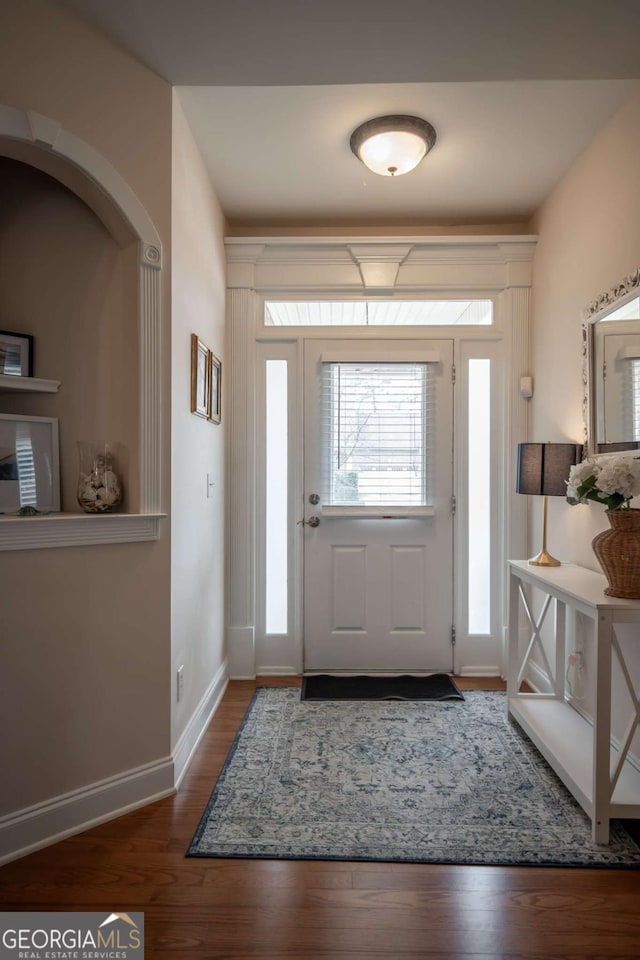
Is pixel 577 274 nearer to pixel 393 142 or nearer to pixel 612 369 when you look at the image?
pixel 612 369

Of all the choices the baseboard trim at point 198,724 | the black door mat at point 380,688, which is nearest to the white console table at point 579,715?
the black door mat at point 380,688

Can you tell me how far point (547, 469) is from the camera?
2.36 metres

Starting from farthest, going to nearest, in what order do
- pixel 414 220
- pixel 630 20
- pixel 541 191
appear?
pixel 414 220, pixel 541 191, pixel 630 20

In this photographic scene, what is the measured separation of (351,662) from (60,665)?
1823 mm

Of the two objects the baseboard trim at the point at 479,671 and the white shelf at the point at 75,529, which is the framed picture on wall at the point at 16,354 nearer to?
the white shelf at the point at 75,529

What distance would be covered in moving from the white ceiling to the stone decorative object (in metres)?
1.39

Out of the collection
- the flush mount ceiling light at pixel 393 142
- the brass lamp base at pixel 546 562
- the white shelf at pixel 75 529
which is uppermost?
the flush mount ceiling light at pixel 393 142

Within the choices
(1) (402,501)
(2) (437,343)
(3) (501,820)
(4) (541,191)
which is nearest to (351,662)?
(1) (402,501)

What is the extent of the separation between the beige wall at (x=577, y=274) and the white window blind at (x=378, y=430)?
647 millimetres

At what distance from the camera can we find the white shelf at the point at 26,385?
1652mm

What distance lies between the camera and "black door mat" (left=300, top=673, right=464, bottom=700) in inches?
108

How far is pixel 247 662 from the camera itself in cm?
304

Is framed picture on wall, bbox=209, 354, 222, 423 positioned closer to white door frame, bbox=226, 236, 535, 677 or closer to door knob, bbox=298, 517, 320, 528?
white door frame, bbox=226, 236, 535, 677

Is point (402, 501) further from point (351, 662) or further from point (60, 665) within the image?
point (60, 665)
